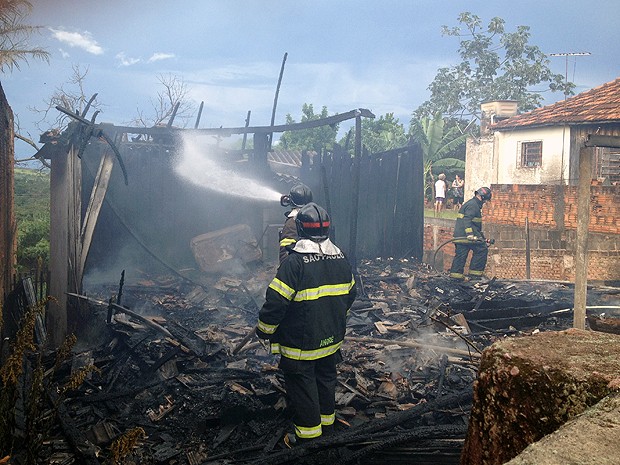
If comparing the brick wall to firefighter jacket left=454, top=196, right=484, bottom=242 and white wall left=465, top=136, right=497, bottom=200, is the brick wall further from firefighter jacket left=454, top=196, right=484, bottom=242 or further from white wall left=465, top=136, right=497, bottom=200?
white wall left=465, top=136, right=497, bottom=200

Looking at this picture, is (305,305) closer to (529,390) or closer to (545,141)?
(529,390)

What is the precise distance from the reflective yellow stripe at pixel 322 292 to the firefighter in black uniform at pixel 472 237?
25.7ft

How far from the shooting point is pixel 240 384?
5430mm

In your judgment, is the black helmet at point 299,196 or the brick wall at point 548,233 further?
the brick wall at point 548,233

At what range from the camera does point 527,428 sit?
1.51 metres

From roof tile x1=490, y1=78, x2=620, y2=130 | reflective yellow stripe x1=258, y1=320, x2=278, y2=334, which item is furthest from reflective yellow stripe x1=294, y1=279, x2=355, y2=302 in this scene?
roof tile x1=490, y1=78, x2=620, y2=130

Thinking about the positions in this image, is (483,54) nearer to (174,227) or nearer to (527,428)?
(174,227)

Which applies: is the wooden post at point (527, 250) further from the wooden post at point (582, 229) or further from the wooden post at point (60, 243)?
the wooden post at point (60, 243)

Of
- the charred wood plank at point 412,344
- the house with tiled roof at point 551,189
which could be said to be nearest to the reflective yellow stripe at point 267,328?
the charred wood plank at point 412,344

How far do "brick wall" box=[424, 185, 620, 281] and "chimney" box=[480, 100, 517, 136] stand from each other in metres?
9.59

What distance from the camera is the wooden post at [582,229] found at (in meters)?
5.44

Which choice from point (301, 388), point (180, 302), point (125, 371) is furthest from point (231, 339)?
point (301, 388)

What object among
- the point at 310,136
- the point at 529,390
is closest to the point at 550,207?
the point at 529,390

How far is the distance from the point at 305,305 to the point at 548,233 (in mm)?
11215
